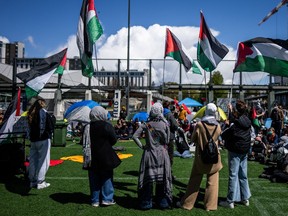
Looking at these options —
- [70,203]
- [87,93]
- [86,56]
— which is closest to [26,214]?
[70,203]

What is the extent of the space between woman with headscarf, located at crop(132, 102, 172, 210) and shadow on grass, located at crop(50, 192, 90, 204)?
1.27 meters

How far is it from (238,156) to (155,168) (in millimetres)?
1587

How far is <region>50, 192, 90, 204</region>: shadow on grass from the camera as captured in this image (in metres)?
5.68

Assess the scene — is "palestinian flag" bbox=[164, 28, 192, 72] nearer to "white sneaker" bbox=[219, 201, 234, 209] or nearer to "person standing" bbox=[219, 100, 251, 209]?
"person standing" bbox=[219, 100, 251, 209]

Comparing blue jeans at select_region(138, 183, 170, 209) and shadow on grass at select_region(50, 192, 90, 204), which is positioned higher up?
blue jeans at select_region(138, 183, 170, 209)

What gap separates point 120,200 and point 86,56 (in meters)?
5.48

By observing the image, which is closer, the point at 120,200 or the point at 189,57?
the point at 120,200

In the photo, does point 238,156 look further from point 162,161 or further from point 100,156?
point 100,156

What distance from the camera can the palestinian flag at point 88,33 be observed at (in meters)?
9.70

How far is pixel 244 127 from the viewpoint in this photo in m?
A: 5.41

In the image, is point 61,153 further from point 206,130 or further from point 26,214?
point 206,130

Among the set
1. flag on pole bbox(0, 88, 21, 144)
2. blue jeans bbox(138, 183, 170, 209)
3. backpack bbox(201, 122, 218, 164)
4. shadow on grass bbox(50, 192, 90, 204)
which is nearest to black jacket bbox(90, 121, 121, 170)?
blue jeans bbox(138, 183, 170, 209)

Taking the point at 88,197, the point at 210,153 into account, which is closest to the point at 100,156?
the point at 88,197

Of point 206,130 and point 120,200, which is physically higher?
point 206,130
